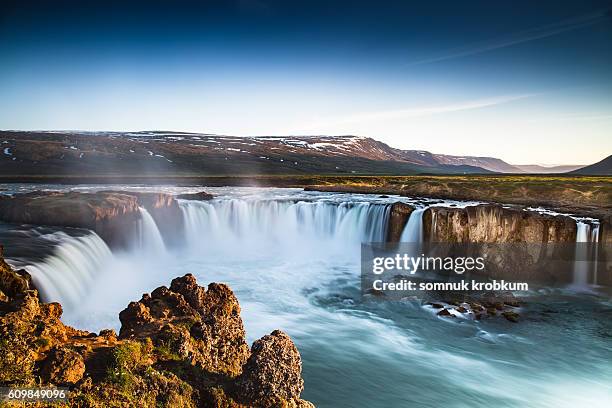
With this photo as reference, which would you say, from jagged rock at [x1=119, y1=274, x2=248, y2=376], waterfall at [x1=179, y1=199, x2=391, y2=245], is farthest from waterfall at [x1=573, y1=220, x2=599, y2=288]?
jagged rock at [x1=119, y1=274, x2=248, y2=376]

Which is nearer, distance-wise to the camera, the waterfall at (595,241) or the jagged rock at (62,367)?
the jagged rock at (62,367)

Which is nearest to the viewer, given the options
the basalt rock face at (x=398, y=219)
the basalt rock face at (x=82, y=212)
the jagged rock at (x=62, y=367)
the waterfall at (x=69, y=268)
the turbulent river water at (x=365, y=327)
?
the jagged rock at (x=62, y=367)

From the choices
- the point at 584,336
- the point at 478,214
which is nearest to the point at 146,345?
the point at 584,336

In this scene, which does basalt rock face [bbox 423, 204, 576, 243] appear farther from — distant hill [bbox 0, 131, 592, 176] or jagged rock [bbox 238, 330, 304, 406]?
distant hill [bbox 0, 131, 592, 176]

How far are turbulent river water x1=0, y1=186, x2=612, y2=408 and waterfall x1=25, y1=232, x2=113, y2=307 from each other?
0.18 ft

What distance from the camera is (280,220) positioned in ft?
110

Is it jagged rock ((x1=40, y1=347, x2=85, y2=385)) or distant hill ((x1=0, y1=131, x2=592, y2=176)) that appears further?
distant hill ((x1=0, y1=131, x2=592, y2=176))

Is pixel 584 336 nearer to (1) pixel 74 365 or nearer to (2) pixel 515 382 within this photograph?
(2) pixel 515 382

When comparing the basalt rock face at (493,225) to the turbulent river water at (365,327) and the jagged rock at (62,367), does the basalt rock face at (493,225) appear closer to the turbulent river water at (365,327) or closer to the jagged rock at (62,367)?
the turbulent river water at (365,327)

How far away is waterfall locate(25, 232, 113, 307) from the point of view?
1265 cm

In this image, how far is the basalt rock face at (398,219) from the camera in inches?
1047

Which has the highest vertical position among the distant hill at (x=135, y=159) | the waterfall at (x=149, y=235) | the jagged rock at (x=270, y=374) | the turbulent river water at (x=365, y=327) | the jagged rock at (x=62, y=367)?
the distant hill at (x=135, y=159)

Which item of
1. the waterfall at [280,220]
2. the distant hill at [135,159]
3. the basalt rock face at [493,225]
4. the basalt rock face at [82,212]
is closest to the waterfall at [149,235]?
the basalt rock face at [82,212]

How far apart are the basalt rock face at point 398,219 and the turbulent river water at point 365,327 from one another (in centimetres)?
70
